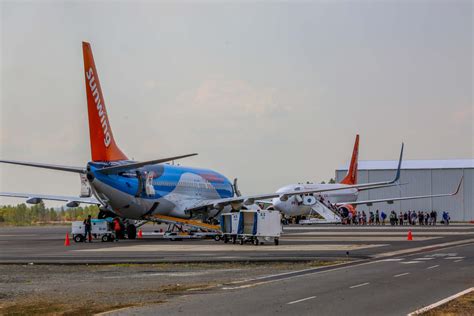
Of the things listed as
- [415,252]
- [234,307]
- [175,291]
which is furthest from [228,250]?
[234,307]

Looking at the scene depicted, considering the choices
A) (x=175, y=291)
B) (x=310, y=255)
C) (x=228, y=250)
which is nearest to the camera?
(x=175, y=291)

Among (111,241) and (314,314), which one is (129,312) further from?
(111,241)

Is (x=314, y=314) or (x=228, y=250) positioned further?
(x=228, y=250)

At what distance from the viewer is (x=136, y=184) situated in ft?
163

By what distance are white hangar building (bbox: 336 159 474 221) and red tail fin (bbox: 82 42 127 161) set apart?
64532 millimetres

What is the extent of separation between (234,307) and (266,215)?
26.2 metres

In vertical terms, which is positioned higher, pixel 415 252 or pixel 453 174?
pixel 453 174

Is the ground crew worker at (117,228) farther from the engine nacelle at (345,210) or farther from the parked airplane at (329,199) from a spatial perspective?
the engine nacelle at (345,210)

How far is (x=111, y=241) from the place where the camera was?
49344mm

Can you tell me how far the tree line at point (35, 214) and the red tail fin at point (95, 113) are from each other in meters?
72.3

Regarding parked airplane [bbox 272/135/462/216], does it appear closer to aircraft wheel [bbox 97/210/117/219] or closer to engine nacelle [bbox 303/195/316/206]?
engine nacelle [bbox 303/195/316/206]

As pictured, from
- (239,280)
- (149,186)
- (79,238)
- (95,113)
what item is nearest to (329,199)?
(149,186)

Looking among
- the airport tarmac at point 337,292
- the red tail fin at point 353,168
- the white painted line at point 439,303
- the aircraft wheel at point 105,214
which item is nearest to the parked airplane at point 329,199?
the red tail fin at point 353,168

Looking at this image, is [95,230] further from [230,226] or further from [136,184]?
[230,226]
